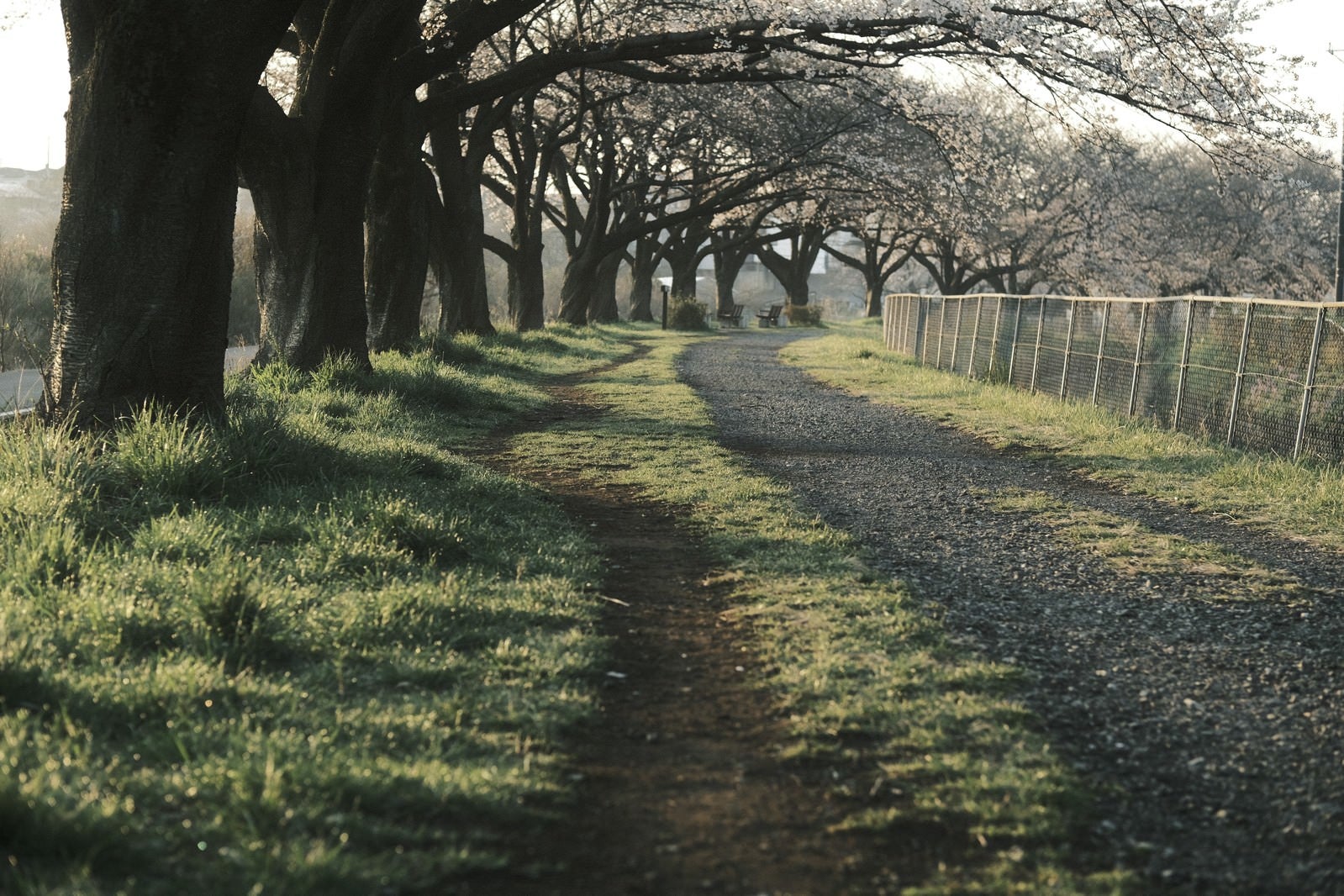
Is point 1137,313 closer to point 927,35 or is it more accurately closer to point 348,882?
point 927,35

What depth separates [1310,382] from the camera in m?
10.8

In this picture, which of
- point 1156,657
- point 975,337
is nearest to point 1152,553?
point 1156,657

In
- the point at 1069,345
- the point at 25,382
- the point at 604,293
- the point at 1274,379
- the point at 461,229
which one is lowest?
the point at 25,382

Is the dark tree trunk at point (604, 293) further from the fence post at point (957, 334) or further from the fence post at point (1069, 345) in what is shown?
the fence post at point (1069, 345)

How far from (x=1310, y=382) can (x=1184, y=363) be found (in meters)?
2.55

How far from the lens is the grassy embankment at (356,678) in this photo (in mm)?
3225

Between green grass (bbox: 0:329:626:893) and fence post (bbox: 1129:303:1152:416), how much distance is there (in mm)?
8863

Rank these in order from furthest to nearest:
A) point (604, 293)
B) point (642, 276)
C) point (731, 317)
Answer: point (731, 317), point (642, 276), point (604, 293)

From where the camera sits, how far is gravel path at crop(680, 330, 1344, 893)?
3.53 m

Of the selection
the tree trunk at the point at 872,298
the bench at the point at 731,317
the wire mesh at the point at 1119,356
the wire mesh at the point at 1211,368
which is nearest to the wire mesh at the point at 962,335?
the wire mesh at the point at 1119,356

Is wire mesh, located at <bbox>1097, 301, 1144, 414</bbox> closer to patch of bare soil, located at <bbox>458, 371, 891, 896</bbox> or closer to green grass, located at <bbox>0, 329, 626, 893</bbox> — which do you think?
green grass, located at <bbox>0, 329, 626, 893</bbox>

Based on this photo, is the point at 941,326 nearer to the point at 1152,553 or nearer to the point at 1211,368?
the point at 1211,368

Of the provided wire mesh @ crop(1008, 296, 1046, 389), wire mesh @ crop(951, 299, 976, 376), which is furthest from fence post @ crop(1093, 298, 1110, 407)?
wire mesh @ crop(951, 299, 976, 376)

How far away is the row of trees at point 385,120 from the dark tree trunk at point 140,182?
12mm
